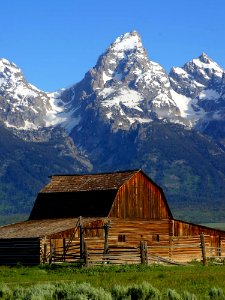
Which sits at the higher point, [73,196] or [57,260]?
[73,196]

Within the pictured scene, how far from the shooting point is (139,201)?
227ft

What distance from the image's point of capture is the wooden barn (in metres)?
61.0

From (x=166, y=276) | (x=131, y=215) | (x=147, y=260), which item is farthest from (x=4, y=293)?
(x=131, y=215)

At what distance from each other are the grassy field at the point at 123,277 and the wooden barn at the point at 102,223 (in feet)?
28.8

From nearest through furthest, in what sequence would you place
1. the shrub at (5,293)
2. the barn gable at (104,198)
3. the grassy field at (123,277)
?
the shrub at (5,293) < the grassy field at (123,277) < the barn gable at (104,198)

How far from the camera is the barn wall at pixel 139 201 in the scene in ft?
222

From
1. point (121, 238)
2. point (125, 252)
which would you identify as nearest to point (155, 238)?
point (121, 238)

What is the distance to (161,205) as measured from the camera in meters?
71.5

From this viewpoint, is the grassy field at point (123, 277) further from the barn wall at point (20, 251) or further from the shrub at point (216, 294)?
the barn wall at point (20, 251)

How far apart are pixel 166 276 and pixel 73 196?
31.2 m

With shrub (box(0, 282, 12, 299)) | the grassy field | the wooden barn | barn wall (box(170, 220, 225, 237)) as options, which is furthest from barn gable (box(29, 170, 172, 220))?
shrub (box(0, 282, 12, 299))

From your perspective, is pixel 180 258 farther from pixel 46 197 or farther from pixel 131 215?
pixel 46 197

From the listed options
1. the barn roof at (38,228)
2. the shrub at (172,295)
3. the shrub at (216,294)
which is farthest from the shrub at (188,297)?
the barn roof at (38,228)

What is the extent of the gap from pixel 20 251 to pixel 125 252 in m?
11.0
